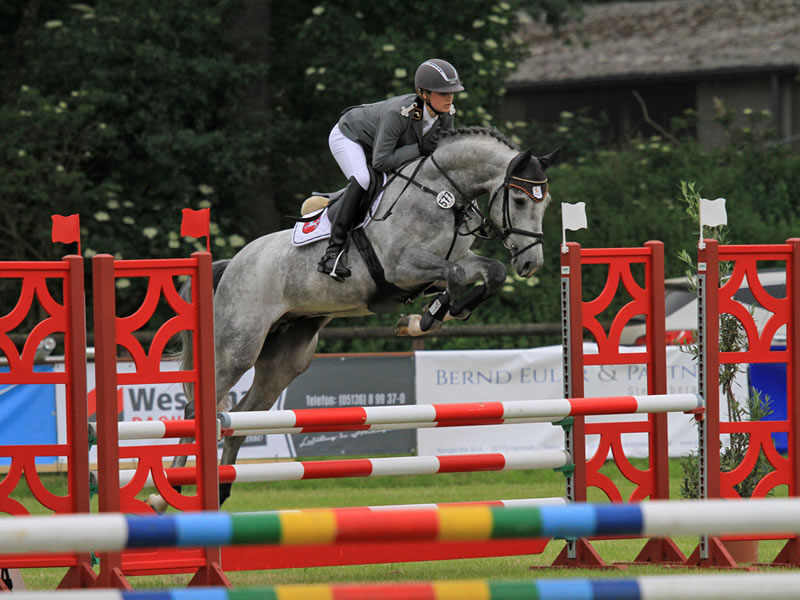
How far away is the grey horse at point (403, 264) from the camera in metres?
5.52

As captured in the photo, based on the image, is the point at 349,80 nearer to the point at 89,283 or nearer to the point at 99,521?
the point at 89,283

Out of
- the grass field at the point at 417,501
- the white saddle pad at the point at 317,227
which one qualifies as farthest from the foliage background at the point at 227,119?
Result: the white saddle pad at the point at 317,227

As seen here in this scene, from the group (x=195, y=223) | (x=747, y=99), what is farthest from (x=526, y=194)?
(x=747, y=99)

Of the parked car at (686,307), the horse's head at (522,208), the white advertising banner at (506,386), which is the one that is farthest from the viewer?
the parked car at (686,307)

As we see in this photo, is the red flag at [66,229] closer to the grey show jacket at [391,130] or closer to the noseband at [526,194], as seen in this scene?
the grey show jacket at [391,130]

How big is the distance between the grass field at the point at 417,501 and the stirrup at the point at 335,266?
1371mm

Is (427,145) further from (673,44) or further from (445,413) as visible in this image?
(673,44)

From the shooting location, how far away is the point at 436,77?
5.68m

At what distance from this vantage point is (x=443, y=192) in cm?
575

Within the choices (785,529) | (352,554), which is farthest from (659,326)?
(785,529)

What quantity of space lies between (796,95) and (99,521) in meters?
20.6

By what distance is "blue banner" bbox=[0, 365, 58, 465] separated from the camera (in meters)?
9.20

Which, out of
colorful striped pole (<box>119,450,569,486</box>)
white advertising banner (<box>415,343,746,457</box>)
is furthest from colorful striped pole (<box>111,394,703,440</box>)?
white advertising banner (<box>415,343,746,457</box>)

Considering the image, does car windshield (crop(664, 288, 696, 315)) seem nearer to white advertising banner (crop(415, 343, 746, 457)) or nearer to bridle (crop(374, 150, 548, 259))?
white advertising banner (crop(415, 343, 746, 457))
